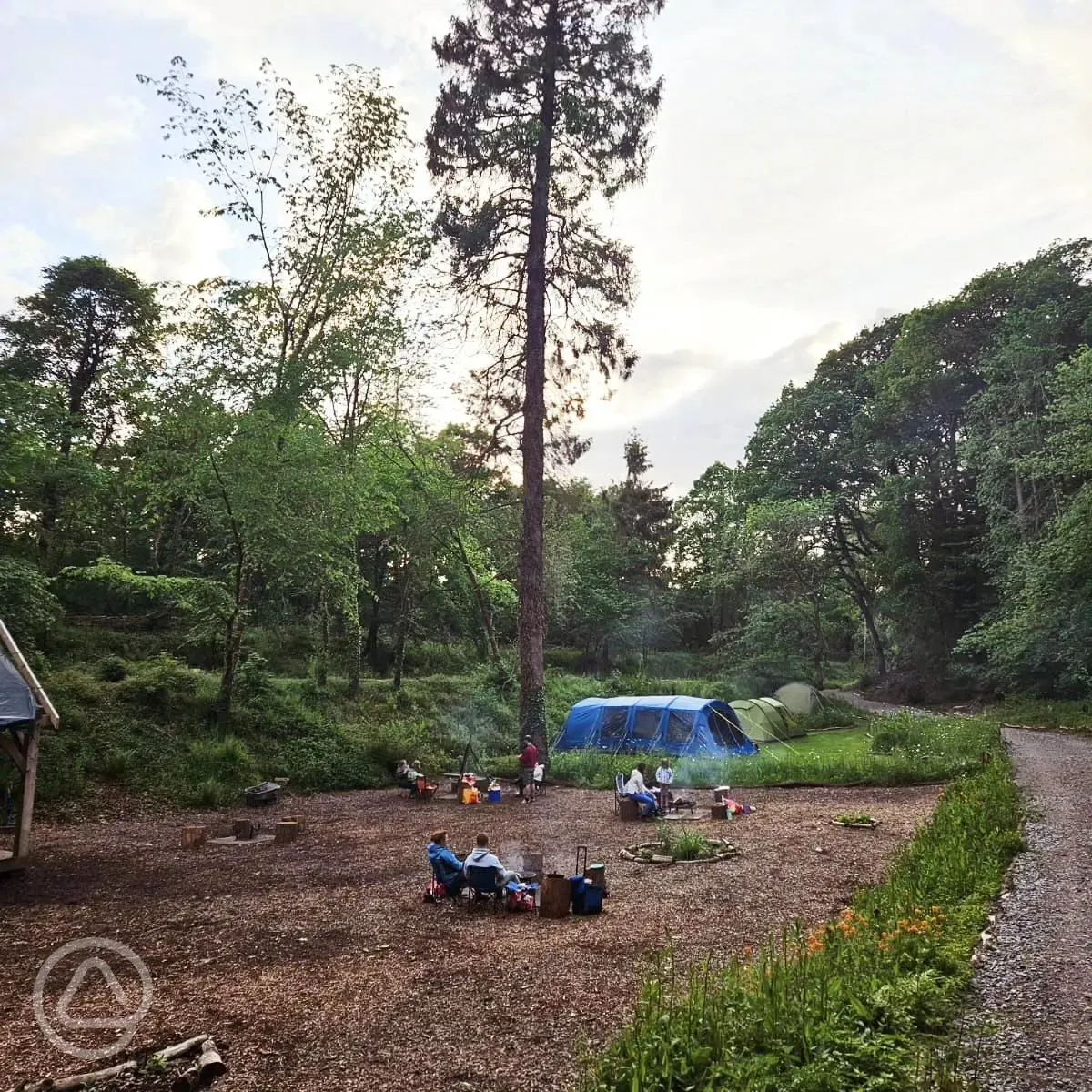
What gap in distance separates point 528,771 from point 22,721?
27.6ft

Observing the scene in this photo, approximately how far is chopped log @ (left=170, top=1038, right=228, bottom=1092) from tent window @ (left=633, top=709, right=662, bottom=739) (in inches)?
539

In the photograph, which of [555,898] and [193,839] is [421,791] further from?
[555,898]

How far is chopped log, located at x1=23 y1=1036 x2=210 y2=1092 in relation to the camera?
3.89 m

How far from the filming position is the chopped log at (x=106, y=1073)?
3.89 meters

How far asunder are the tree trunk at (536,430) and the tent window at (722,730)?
4.43 m

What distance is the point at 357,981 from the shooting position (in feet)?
17.3

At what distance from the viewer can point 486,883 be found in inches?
284

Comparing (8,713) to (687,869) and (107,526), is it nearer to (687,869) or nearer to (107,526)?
(687,869)

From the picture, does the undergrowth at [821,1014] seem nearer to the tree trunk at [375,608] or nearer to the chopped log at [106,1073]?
the chopped log at [106,1073]

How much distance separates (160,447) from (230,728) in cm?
630

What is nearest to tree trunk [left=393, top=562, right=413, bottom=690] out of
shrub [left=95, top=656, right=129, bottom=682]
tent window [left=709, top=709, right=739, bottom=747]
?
shrub [left=95, top=656, right=129, bottom=682]

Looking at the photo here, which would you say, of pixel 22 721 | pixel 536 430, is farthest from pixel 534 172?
pixel 22 721

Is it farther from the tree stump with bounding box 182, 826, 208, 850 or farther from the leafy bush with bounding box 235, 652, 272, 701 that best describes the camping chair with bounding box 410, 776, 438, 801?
the leafy bush with bounding box 235, 652, 272, 701

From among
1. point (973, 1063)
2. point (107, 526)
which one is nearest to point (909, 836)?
point (973, 1063)
